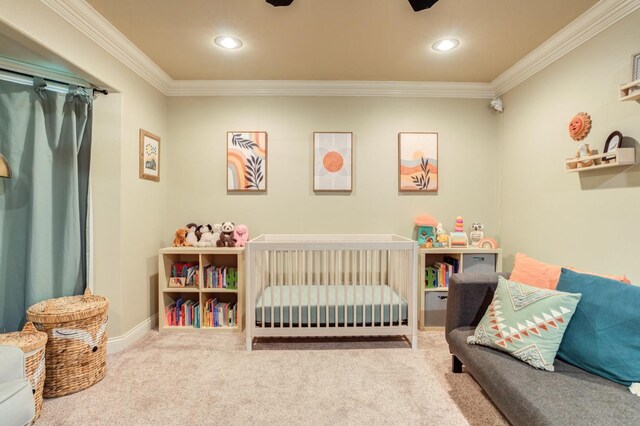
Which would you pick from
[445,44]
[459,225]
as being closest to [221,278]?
[459,225]

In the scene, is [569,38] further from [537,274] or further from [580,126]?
[537,274]

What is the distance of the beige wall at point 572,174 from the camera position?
179cm

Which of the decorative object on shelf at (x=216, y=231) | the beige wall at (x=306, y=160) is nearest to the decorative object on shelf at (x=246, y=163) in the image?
the beige wall at (x=306, y=160)

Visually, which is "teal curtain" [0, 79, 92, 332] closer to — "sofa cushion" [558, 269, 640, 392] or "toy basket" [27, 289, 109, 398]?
"toy basket" [27, 289, 109, 398]

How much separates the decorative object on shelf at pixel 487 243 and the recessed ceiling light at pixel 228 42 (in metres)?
Answer: 2.75

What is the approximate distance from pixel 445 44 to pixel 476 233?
174 cm

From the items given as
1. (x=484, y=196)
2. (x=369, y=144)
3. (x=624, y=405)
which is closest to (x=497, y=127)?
(x=484, y=196)

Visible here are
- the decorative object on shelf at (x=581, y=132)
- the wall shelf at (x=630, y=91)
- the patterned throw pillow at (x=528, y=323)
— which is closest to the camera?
the patterned throw pillow at (x=528, y=323)

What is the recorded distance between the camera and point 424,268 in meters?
2.76

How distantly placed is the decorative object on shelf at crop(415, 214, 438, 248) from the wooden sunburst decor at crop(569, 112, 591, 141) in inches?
49.0

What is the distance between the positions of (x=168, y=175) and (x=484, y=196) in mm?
3261

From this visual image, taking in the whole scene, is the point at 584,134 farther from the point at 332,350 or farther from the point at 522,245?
the point at 332,350

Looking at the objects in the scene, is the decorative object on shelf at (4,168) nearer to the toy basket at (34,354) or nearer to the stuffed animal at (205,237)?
the toy basket at (34,354)

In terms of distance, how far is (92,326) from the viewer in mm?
1903
